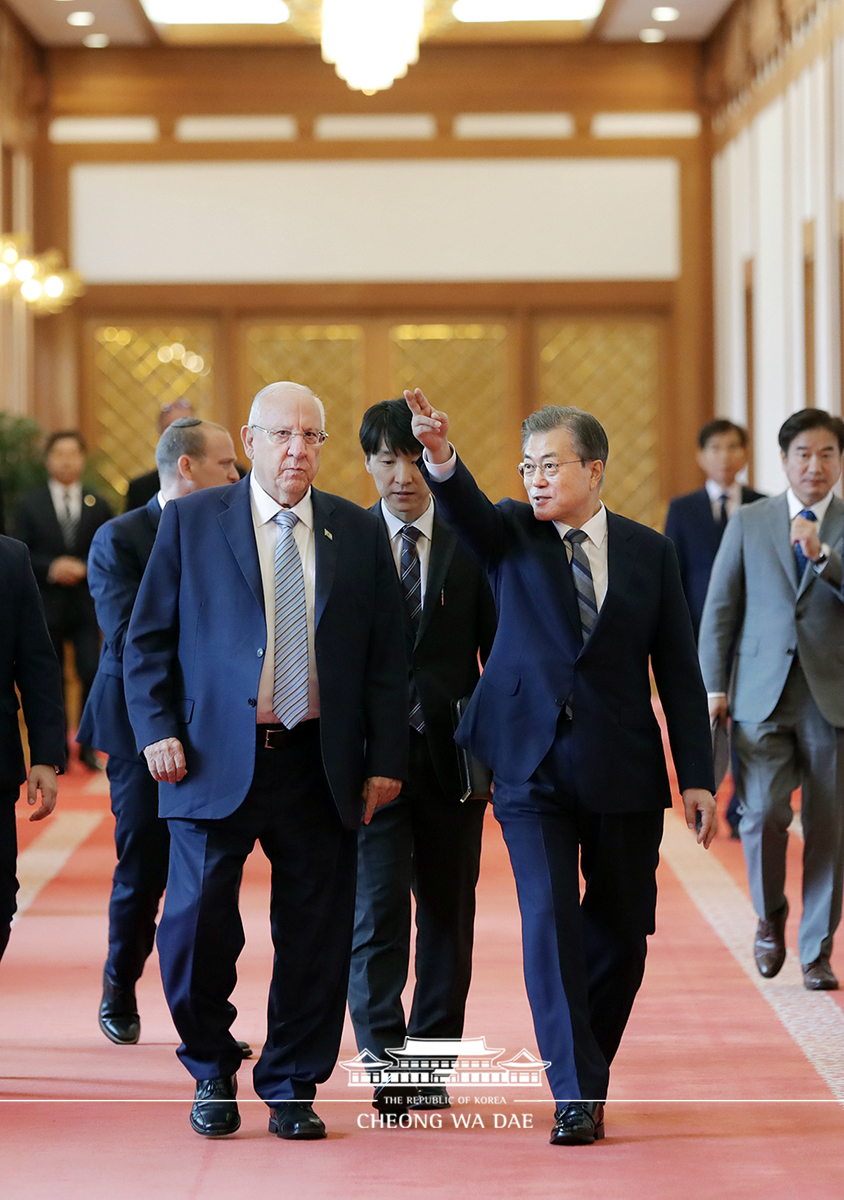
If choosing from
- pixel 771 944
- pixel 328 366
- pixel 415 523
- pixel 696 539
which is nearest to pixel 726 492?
pixel 696 539

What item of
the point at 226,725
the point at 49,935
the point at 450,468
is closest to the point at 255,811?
the point at 226,725

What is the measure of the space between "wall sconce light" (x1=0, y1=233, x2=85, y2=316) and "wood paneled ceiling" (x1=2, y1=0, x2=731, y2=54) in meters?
2.10

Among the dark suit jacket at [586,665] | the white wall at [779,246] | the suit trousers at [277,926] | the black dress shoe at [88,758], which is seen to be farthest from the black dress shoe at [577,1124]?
the black dress shoe at [88,758]

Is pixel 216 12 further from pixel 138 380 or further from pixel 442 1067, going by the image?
pixel 442 1067

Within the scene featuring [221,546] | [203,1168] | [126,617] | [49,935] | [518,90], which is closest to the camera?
[203,1168]

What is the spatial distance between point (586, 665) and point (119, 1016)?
1.77 m

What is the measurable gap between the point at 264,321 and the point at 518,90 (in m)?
2.64

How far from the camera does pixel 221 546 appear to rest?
11.2 feet

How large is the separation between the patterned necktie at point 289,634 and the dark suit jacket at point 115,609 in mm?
878

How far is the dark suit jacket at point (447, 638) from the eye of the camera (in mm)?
Answer: 3660

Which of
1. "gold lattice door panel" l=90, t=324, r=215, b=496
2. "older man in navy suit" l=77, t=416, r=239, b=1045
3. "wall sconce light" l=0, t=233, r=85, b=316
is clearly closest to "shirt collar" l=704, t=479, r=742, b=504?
"older man in navy suit" l=77, t=416, r=239, b=1045

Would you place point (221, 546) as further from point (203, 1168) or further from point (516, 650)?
point (203, 1168)

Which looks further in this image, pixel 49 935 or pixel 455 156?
pixel 455 156

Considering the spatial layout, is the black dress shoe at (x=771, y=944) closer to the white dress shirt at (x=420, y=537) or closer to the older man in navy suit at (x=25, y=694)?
the white dress shirt at (x=420, y=537)
